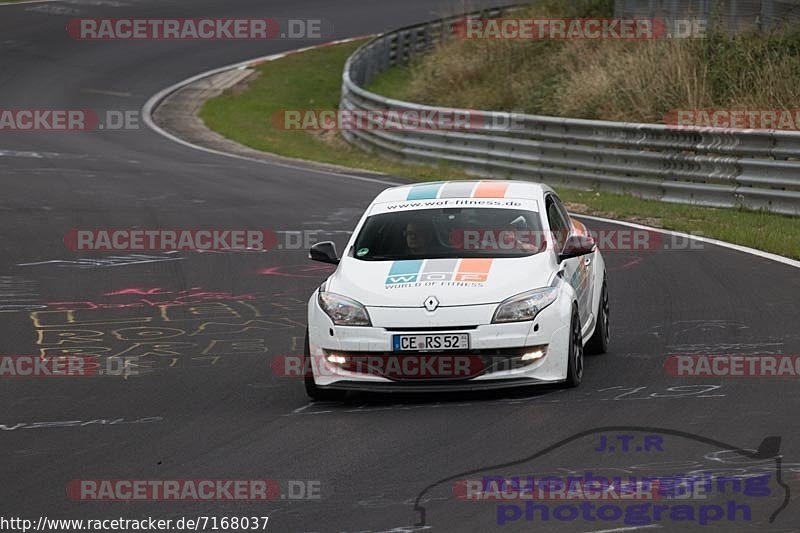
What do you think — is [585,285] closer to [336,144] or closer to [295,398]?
[295,398]

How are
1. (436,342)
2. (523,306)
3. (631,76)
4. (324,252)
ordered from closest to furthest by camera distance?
(436,342)
(523,306)
(324,252)
(631,76)

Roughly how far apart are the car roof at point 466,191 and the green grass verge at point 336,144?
5688mm

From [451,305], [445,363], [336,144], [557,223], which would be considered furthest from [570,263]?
[336,144]

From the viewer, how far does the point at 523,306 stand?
982 cm

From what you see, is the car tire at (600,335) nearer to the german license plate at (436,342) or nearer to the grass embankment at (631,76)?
the german license plate at (436,342)

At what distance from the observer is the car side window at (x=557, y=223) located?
436 inches

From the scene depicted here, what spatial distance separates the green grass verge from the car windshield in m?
6.28

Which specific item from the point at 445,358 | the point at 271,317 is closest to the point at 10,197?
the point at 271,317

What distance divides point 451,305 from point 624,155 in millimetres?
12835

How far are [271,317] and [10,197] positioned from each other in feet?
33.4

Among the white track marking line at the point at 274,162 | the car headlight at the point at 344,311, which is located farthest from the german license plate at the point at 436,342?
the white track marking line at the point at 274,162

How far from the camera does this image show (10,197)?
22203 millimetres

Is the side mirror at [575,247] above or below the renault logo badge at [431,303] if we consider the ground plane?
above

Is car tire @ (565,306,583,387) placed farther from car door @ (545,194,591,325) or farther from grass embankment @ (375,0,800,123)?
grass embankment @ (375,0,800,123)
